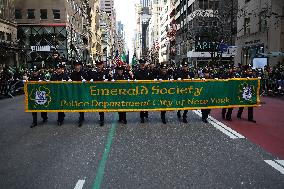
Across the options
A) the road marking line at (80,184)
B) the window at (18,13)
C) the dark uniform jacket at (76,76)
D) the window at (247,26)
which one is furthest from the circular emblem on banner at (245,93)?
the window at (18,13)

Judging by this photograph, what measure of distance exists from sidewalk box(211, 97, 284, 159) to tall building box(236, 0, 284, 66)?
49.3ft

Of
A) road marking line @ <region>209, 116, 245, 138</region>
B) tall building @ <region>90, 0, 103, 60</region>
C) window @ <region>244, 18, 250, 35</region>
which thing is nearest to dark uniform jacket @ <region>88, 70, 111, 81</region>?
road marking line @ <region>209, 116, 245, 138</region>

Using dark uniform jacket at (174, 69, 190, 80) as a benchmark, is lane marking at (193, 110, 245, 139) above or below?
below

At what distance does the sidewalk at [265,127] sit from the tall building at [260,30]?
592 inches

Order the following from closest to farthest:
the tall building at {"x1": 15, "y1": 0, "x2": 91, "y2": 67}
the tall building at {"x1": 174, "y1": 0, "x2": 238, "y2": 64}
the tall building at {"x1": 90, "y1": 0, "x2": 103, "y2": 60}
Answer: the tall building at {"x1": 174, "y1": 0, "x2": 238, "y2": 64} → the tall building at {"x1": 15, "y1": 0, "x2": 91, "y2": 67} → the tall building at {"x1": 90, "y1": 0, "x2": 103, "y2": 60}

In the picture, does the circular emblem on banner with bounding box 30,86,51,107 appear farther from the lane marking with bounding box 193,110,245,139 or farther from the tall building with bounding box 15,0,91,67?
the tall building with bounding box 15,0,91,67

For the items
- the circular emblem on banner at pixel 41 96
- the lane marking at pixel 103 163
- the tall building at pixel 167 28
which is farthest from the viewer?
the tall building at pixel 167 28

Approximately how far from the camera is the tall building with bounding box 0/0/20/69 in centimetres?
4520

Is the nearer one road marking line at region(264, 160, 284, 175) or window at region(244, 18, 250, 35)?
road marking line at region(264, 160, 284, 175)

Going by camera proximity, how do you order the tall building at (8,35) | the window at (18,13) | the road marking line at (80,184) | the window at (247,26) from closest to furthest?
the road marking line at (80,184)
the window at (247,26)
the tall building at (8,35)
the window at (18,13)

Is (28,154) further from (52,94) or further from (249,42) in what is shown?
(249,42)

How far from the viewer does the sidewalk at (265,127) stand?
29.6 feet

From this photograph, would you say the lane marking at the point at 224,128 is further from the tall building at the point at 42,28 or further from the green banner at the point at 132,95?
the tall building at the point at 42,28

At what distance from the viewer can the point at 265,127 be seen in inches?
456
